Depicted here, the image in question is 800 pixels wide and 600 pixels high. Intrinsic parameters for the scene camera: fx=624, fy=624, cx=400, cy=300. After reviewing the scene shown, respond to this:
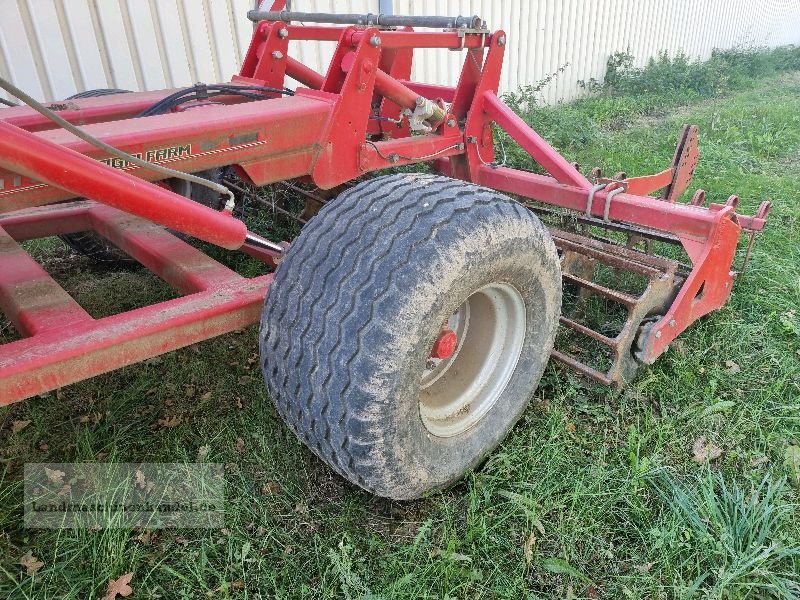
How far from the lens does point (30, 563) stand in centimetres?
194

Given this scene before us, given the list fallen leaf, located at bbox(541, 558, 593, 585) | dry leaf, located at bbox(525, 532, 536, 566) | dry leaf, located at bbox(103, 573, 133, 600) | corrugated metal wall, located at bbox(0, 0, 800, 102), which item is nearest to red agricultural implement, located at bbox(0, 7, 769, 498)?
dry leaf, located at bbox(525, 532, 536, 566)

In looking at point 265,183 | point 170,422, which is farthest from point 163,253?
point 170,422

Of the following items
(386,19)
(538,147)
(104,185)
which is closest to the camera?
(104,185)

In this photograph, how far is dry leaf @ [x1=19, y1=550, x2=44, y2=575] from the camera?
192cm

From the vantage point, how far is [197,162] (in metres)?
2.22

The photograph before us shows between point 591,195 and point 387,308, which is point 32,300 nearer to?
point 387,308

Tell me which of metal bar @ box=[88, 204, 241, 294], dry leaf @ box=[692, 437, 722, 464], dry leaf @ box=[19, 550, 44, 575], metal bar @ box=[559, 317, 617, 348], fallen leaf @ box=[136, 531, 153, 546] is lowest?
dry leaf @ box=[692, 437, 722, 464]

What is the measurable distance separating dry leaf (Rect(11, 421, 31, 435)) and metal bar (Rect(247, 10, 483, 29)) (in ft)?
7.21

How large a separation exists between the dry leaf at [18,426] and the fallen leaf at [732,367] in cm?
309

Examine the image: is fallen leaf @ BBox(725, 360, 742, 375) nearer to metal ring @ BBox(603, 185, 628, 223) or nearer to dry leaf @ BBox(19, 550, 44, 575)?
metal ring @ BBox(603, 185, 628, 223)

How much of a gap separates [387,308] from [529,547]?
962 mm

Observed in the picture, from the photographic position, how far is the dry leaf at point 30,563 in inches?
75.7

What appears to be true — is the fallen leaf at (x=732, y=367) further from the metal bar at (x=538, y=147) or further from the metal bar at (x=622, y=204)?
the metal bar at (x=538, y=147)

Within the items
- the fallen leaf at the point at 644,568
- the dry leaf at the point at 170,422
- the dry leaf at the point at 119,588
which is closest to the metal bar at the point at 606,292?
the fallen leaf at the point at 644,568
